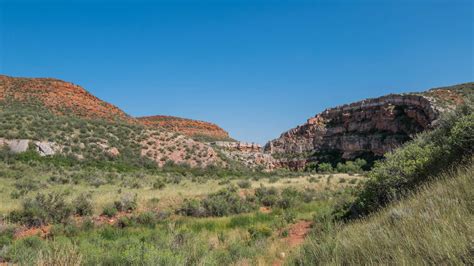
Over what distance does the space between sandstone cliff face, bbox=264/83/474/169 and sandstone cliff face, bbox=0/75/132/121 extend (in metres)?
35.5

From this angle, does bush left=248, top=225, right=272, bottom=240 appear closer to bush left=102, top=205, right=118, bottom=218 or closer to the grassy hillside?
the grassy hillside

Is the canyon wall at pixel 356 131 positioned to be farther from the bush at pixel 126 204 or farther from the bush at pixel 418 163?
the bush at pixel 126 204

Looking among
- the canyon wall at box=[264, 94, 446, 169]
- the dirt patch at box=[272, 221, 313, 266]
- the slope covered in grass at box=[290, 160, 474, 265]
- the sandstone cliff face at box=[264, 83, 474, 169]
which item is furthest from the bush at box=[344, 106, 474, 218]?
the canyon wall at box=[264, 94, 446, 169]

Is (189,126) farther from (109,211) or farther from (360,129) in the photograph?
(109,211)

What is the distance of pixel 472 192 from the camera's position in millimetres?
4566

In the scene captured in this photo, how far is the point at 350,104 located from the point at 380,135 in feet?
46.5

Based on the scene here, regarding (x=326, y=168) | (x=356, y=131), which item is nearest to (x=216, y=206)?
(x=326, y=168)

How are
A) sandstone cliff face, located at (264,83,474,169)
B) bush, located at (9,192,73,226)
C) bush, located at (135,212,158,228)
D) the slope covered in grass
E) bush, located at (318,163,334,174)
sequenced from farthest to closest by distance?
sandstone cliff face, located at (264,83,474,169) → bush, located at (318,163,334,174) → bush, located at (135,212,158,228) → bush, located at (9,192,73,226) → the slope covered in grass

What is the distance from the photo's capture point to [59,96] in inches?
2251

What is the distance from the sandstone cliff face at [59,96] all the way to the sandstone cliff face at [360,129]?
3551 cm

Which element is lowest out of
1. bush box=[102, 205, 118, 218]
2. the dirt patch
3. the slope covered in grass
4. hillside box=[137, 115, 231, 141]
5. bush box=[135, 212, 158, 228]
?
the dirt patch

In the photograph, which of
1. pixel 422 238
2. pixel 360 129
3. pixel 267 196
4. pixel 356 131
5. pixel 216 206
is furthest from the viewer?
pixel 356 131

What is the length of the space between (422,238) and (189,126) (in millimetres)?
88029

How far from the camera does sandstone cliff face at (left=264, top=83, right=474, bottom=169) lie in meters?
54.7
